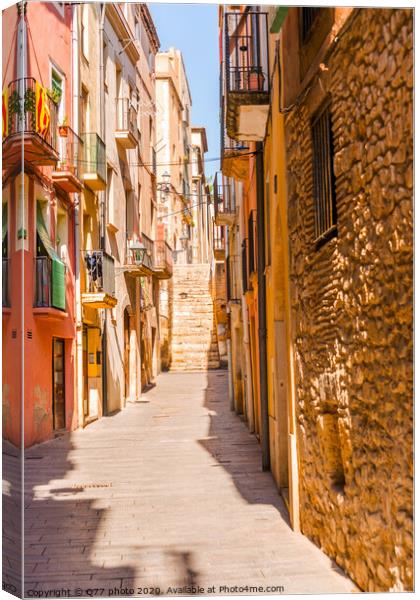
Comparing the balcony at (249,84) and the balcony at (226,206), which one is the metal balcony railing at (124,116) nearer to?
the balcony at (226,206)

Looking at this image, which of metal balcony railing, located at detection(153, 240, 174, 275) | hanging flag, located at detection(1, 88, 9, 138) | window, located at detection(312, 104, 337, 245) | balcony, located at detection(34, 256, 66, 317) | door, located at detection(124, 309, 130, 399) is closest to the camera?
window, located at detection(312, 104, 337, 245)

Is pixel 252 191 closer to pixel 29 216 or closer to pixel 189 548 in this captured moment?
pixel 29 216

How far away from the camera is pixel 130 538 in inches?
314

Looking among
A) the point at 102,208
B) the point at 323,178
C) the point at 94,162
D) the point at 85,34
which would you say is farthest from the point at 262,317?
the point at 85,34

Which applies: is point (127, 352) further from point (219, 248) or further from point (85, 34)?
point (85, 34)

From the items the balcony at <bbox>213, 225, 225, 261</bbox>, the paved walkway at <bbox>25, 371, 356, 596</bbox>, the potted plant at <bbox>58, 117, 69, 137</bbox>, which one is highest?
the potted plant at <bbox>58, 117, 69, 137</bbox>

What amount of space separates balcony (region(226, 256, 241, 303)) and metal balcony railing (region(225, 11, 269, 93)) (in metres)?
8.16

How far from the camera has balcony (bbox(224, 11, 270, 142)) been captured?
10.6m

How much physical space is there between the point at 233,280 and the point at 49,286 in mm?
→ 7230

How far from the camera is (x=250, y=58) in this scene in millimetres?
11562

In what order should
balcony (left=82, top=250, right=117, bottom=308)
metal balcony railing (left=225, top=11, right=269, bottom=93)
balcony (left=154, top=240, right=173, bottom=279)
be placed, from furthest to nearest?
balcony (left=154, top=240, right=173, bottom=279) → balcony (left=82, top=250, right=117, bottom=308) → metal balcony railing (left=225, top=11, right=269, bottom=93)

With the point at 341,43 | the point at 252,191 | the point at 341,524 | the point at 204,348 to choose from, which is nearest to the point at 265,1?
the point at 341,43

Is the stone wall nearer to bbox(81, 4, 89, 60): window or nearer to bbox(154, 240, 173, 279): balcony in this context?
bbox(81, 4, 89, 60): window

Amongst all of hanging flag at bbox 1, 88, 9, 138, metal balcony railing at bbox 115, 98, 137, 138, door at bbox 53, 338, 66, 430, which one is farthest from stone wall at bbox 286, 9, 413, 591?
metal balcony railing at bbox 115, 98, 137, 138
